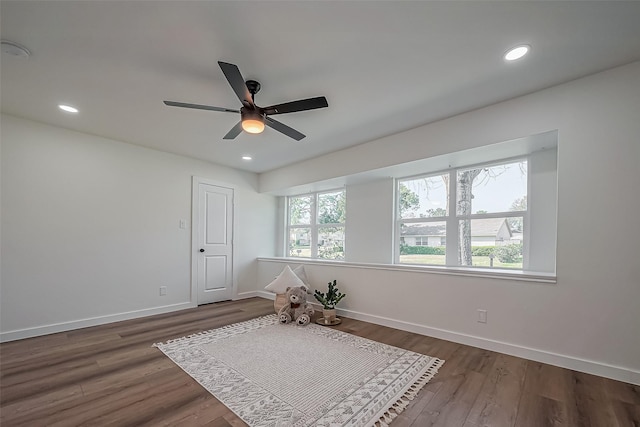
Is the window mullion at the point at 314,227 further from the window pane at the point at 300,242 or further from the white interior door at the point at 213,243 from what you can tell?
the white interior door at the point at 213,243

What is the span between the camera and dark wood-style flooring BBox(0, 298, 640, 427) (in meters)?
1.68

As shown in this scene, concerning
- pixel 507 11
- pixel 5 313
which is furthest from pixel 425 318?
pixel 5 313

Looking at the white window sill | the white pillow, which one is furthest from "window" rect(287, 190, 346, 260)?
the white pillow

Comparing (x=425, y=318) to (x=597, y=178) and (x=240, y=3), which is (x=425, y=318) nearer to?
(x=597, y=178)

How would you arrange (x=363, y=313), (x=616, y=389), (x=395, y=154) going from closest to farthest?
(x=616, y=389) → (x=395, y=154) → (x=363, y=313)

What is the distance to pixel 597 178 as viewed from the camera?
225 centimetres

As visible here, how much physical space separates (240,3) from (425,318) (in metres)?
3.45

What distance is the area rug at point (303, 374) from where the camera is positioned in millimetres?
1728

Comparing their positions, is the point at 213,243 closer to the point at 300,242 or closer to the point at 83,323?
the point at 300,242

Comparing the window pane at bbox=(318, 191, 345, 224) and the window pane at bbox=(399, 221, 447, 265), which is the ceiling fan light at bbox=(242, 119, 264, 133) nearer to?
the window pane at bbox=(399, 221, 447, 265)

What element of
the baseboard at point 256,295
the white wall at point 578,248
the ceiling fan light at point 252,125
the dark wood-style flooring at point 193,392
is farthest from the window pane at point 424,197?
the baseboard at point 256,295

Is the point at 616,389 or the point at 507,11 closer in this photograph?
the point at 507,11

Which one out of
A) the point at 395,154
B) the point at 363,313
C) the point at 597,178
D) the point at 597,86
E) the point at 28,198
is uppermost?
the point at 597,86

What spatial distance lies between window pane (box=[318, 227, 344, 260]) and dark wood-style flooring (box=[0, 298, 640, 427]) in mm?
2235
